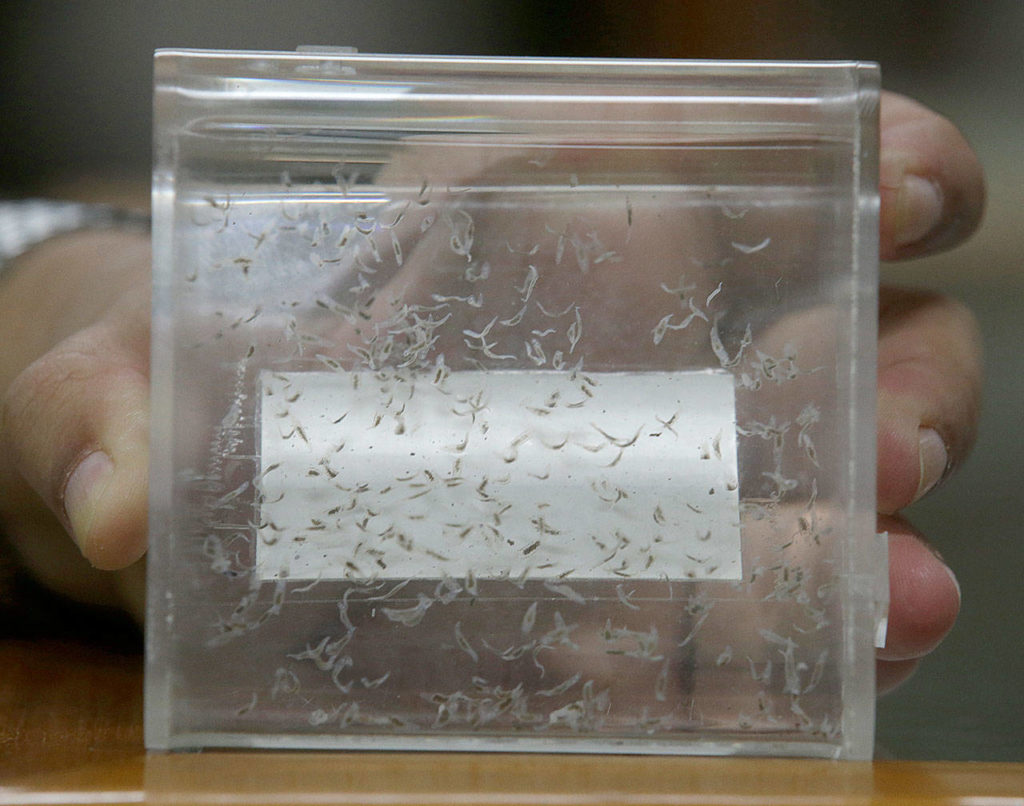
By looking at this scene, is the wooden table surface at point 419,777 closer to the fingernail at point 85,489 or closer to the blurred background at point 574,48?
the fingernail at point 85,489

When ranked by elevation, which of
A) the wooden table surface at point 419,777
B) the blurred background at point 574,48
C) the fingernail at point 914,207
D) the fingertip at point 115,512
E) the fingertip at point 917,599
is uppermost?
the blurred background at point 574,48

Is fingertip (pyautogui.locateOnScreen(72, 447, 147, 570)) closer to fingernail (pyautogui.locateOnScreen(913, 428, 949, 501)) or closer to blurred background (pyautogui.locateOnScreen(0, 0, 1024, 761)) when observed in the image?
fingernail (pyautogui.locateOnScreen(913, 428, 949, 501))

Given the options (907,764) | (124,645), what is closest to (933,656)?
(907,764)

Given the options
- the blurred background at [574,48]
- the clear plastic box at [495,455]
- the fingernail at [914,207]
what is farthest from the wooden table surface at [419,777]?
the blurred background at [574,48]

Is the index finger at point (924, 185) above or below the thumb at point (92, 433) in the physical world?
above

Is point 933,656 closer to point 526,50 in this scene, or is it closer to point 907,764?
point 907,764

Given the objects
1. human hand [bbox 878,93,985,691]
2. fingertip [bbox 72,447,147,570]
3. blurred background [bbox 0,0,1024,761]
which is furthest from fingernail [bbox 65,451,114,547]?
blurred background [bbox 0,0,1024,761]
